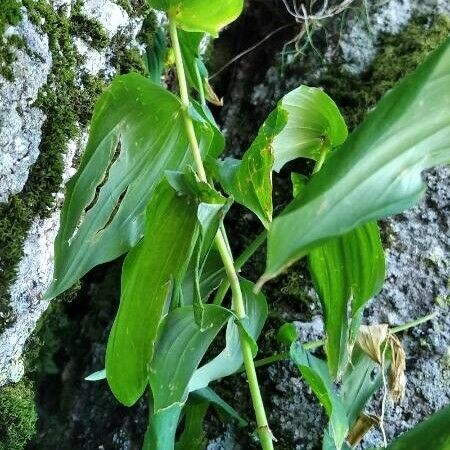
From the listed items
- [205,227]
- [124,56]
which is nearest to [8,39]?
[124,56]

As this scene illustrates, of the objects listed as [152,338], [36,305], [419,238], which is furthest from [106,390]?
[419,238]

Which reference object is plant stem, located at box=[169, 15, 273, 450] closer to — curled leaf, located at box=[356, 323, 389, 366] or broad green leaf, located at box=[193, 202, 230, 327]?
broad green leaf, located at box=[193, 202, 230, 327]

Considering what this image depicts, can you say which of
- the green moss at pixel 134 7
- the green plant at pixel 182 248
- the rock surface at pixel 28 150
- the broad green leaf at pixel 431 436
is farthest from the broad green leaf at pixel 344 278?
the green moss at pixel 134 7

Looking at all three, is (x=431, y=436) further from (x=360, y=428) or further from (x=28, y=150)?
(x=28, y=150)

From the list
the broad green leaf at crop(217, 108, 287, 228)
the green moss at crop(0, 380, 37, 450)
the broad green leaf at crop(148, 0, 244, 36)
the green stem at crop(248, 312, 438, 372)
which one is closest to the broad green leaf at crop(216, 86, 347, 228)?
the broad green leaf at crop(217, 108, 287, 228)

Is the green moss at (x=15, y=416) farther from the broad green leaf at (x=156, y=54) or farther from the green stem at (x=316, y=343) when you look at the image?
the broad green leaf at (x=156, y=54)

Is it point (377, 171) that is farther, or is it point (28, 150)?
point (28, 150)
